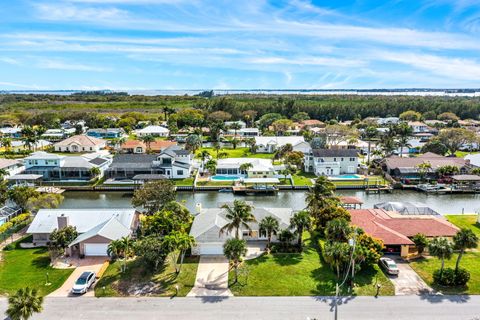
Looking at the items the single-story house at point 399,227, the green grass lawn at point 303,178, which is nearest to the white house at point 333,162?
the green grass lawn at point 303,178

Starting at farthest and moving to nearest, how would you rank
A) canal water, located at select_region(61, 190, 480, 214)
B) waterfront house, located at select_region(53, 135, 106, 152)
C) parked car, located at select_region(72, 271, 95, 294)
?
1. waterfront house, located at select_region(53, 135, 106, 152)
2. canal water, located at select_region(61, 190, 480, 214)
3. parked car, located at select_region(72, 271, 95, 294)

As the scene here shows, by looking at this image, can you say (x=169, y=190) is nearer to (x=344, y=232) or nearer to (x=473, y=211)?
(x=344, y=232)

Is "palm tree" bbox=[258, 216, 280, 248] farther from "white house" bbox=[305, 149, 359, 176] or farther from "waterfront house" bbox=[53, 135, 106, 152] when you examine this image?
"waterfront house" bbox=[53, 135, 106, 152]

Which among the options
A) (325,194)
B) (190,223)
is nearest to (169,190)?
(190,223)

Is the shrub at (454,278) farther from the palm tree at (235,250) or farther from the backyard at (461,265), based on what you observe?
the palm tree at (235,250)

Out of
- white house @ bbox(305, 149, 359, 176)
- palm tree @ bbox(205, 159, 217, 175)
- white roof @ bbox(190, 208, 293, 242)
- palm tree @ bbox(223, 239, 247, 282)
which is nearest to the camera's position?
palm tree @ bbox(223, 239, 247, 282)

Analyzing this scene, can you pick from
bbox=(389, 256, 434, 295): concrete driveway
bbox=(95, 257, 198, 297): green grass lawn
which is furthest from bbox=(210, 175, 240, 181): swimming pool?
bbox=(389, 256, 434, 295): concrete driveway
